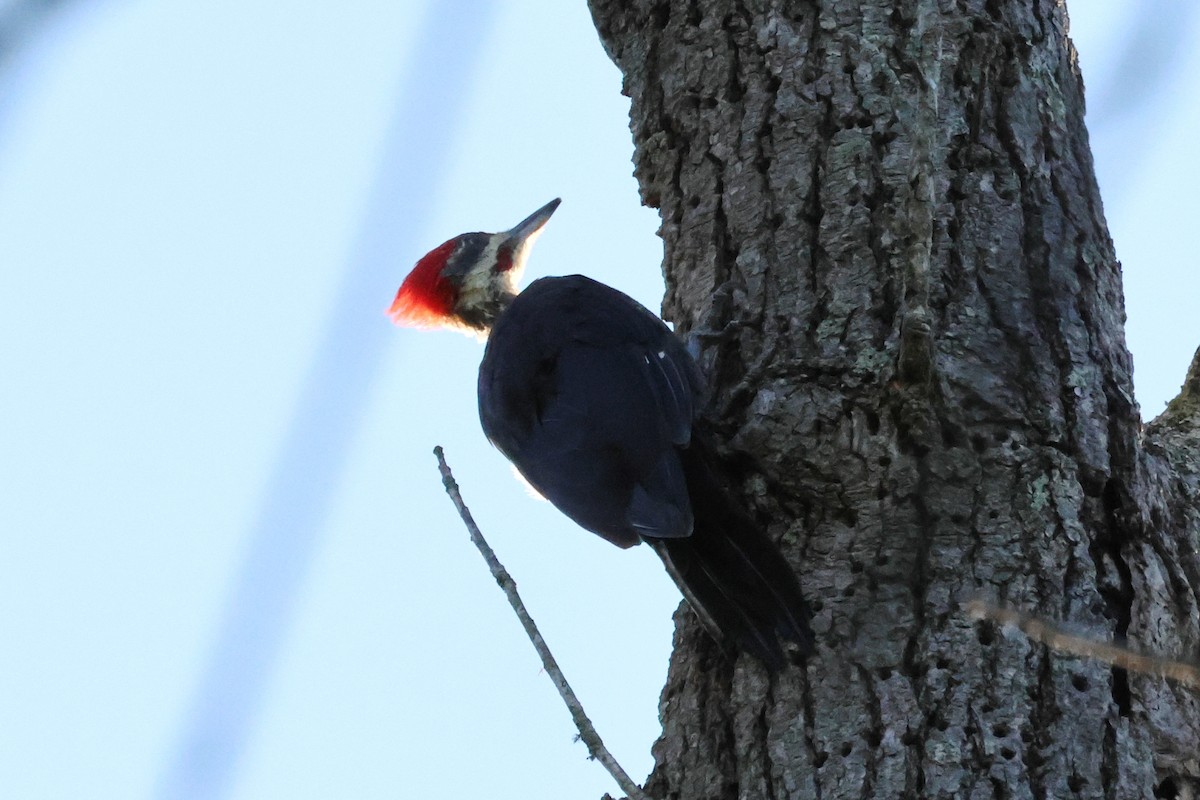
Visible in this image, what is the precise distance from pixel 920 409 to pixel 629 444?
675 millimetres

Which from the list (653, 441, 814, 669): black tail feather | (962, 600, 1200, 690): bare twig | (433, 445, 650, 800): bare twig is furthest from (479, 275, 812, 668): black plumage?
(962, 600, 1200, 690): bare twig

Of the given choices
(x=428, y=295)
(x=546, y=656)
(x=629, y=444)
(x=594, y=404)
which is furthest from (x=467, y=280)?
(x=546, y=656)

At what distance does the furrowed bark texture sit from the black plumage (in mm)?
76

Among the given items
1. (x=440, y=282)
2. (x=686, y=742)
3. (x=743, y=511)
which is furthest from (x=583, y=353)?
(x=440, y=282)

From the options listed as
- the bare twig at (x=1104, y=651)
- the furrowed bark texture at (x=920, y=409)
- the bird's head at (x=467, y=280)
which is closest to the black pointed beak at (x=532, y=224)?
the bird's head at (x=467, y=280)

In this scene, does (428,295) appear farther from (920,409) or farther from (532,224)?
(920,409)

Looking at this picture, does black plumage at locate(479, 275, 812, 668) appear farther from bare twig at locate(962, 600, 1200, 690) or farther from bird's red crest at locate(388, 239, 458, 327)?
bird's red crest at locate(388, 239, 458, 327)

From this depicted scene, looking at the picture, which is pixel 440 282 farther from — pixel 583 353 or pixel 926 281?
pixel 926 281

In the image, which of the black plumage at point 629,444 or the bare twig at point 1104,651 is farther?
the black plumage at point 629,444

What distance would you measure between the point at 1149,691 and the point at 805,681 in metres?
0.54

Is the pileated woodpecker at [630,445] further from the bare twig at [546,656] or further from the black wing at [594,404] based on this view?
the bare twig at [546,656]

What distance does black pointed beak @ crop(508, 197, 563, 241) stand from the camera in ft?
16.5

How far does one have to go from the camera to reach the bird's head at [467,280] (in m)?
5.00

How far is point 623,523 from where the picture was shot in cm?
275
